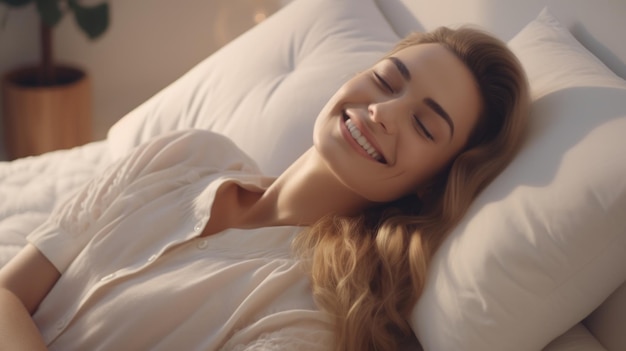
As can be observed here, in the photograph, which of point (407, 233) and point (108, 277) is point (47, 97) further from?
point (407, 233)

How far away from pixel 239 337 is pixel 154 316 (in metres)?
0.13

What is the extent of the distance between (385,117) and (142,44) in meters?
1.84

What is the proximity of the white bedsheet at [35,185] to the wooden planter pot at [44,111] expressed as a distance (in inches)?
32.8

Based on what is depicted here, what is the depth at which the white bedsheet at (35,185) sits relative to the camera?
62.8 inches

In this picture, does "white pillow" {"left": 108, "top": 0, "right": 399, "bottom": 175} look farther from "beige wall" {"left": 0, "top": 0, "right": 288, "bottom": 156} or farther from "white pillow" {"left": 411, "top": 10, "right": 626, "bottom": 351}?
"beige wall" {"left": 0, "top": 0, "right": 288, "bottom": 156}

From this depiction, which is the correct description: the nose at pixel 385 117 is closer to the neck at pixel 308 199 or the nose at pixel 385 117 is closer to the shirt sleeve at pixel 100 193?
the neck at pixel 308 199

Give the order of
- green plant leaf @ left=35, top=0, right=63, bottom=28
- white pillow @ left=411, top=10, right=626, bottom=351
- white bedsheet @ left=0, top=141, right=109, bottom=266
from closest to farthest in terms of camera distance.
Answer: white pillow @ left=411, top=10, right=626, bottom=351, white bedsheet @ left=0, top=141, right=109, bottom=266, green plant leaf @ left=35, top=0, right=63, bottom=28

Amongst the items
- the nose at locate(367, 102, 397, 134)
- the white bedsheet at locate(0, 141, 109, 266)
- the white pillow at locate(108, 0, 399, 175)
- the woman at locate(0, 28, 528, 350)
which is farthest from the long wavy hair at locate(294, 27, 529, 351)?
the white bedsheet at locate(0, 141, 109, 266)

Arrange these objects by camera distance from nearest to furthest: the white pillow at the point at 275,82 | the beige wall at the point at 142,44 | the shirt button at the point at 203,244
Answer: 1. the shirt button at the point at 203,244
2. the white pillow at the point at 275,82
3. the beige wall at the point at 142,44

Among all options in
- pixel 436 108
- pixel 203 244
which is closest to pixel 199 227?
pixel 203 244

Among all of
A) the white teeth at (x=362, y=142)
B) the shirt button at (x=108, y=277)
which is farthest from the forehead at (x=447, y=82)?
the shirt button at (x=108, y=277)

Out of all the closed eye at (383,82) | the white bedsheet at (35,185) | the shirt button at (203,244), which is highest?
the closed eye at (383,82)

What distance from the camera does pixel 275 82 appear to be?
1.85m

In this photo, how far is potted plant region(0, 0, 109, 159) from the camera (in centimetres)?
268
